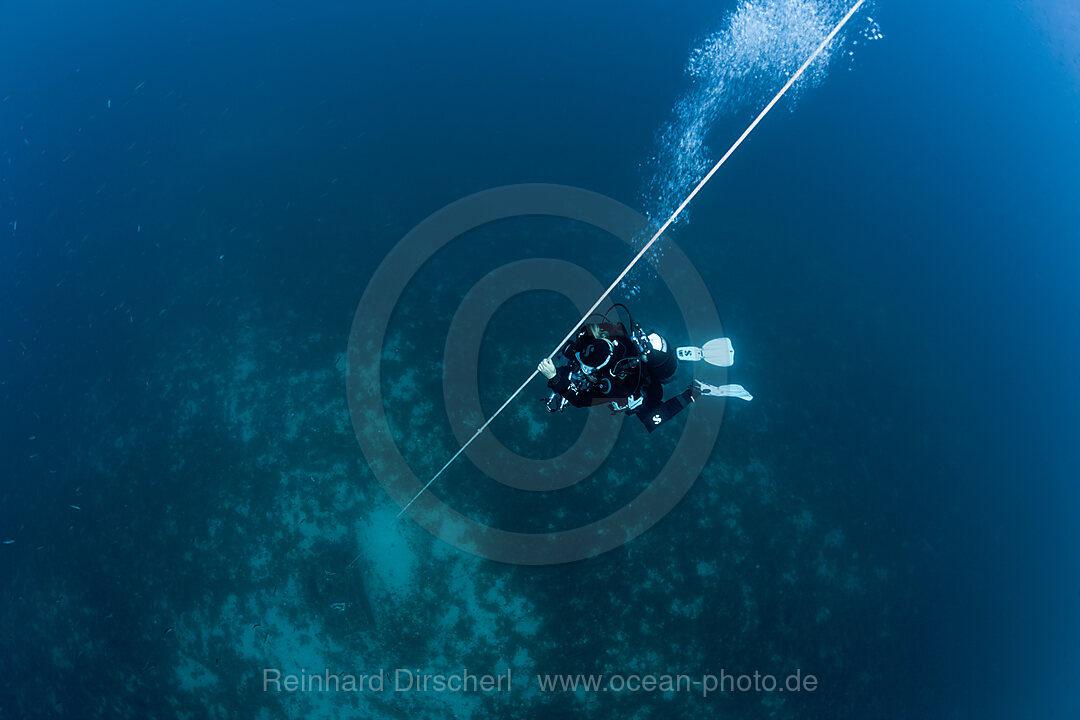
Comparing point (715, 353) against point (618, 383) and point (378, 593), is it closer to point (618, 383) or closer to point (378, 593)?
point (618, 383)

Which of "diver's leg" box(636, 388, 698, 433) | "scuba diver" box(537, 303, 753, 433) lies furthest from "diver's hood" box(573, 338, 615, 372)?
"diver's leg" box(636, 388, 698, 433)

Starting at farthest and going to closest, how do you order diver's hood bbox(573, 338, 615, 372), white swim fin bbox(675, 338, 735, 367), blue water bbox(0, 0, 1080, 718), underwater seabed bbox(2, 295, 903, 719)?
1. blue water bbox(0, 0, 1080, 718)
2. underwater seabed bbox(2, 295, 903, 719)
3. white swim fin bbox(675, 338, 735, 367)
4. diver's hood bbox(573, 338, 615, 372)

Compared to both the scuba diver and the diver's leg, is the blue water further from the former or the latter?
the scuba diver

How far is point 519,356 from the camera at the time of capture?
38.3ft

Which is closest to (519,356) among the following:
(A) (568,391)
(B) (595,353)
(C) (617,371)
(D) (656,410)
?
(A) (568,391)

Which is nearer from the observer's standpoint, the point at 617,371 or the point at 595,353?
the point at 595,353

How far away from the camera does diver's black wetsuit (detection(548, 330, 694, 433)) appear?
7.31 metres

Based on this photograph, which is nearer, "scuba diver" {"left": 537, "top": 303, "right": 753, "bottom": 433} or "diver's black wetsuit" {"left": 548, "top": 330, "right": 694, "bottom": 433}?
"scuba diver" {"left": 537, "top": 303, "right": 753, "bottom": 433}

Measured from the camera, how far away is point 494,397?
1132 cm

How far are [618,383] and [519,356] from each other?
4458 mm

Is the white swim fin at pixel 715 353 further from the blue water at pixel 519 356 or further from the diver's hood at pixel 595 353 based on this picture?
the diver's hood at pixel 595 353

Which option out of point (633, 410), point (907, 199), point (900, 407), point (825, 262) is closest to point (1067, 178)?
point (907, 199)

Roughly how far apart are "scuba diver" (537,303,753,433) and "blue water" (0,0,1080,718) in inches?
109

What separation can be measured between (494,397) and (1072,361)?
1694 centimetres
